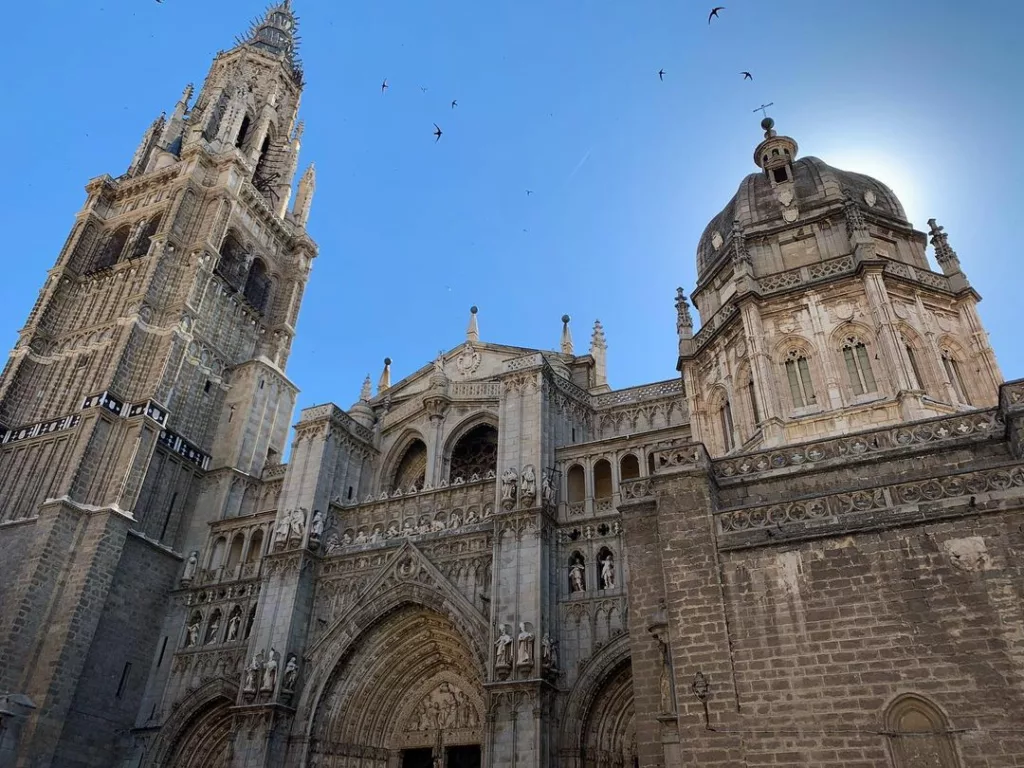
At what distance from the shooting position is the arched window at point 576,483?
2156cm

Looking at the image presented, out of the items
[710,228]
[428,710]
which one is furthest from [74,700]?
[710,228]

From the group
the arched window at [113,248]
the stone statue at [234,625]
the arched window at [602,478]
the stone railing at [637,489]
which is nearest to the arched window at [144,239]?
the arched window at [113,248]

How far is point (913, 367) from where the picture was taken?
16312mm

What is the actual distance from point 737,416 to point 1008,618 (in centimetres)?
844

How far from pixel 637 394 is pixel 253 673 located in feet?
45.6

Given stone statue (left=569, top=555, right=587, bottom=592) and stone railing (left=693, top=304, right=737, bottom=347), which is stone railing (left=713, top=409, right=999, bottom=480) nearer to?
stone railing (left=693, top=304, right=737, bottom=347)

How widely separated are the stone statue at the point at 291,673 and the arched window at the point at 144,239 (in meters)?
19.7

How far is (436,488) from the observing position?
23.4 meters

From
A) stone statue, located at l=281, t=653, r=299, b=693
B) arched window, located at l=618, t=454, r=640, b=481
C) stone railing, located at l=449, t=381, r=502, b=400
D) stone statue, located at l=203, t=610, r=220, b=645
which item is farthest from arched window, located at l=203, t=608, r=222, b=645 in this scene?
arched window, located at l=618, t=454, r=640, b=481

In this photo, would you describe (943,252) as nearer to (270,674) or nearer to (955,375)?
(955,375)

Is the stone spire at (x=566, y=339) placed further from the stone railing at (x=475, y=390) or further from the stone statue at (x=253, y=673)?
the stone statue at (x=253, y=673)

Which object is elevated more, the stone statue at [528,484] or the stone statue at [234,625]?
the stone statue at [528,484]

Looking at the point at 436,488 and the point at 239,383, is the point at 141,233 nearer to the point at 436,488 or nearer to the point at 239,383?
the point at 239,383

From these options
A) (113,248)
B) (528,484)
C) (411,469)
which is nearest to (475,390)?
(411,469)
